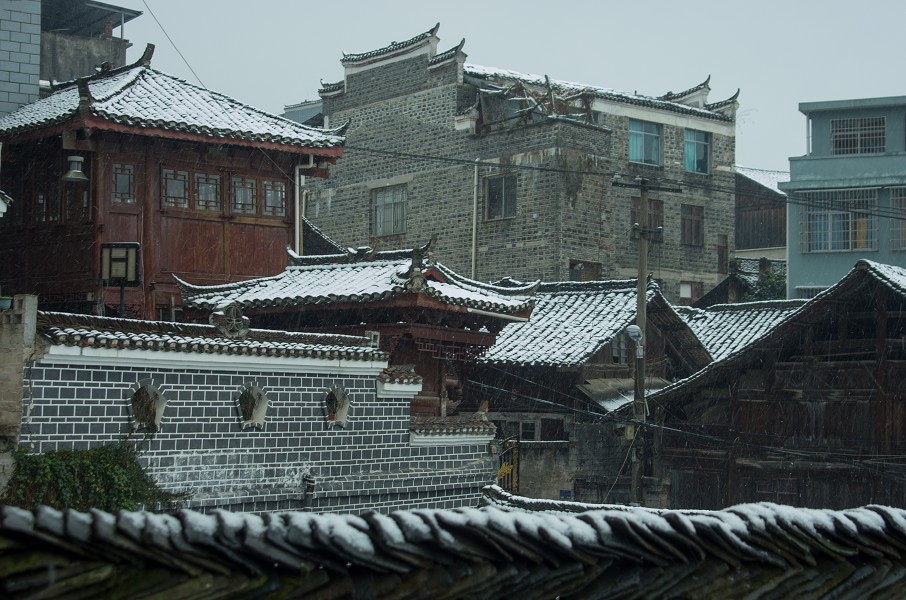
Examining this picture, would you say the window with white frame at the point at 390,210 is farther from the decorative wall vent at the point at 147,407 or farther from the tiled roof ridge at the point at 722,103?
the decorative wall vent at the point at 147,407

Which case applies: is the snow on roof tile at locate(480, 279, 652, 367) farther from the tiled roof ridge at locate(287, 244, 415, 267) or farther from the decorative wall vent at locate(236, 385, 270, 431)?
the decorative wall vent at locate(236, 385, 270, 431)

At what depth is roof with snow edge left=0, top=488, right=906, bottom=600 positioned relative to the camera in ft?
13.4

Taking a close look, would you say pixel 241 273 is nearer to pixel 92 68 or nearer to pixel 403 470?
pixel 403 470

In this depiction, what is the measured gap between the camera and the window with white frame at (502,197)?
37281mm

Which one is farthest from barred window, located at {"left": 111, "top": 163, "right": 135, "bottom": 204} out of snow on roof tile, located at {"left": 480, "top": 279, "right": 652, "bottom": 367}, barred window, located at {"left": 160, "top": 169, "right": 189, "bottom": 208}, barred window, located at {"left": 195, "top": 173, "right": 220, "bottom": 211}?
snow on roof tile, located at {"left": 480, "top": 279, "right": 652, "bottom": 367}

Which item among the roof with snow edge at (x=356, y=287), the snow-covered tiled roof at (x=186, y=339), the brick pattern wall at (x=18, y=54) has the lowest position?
the snow-covered tiled roof at (x=186, y=339)

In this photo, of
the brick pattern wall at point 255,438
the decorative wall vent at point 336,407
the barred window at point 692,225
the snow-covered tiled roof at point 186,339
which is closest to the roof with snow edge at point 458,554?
the snow-covered tiled roof at point 186,339

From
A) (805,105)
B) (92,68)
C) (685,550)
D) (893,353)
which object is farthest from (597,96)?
(685,550)

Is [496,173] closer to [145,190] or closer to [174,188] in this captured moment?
[174,188]

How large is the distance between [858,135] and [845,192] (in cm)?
182

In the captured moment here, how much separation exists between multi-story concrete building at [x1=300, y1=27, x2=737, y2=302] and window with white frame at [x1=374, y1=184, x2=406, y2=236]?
0.15ft

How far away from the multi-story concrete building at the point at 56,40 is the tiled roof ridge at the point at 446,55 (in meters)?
9.07

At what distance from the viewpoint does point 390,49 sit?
129 feet

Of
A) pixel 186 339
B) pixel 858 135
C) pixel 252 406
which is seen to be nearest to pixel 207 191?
pixel 252 406
